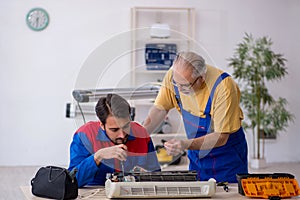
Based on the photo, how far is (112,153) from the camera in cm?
271

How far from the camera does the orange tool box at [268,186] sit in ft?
8.53

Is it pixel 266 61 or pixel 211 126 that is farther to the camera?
pixel 266 61

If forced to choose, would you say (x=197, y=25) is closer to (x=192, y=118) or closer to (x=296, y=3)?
(x=296, y=3)

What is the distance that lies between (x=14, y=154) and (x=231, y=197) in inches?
191

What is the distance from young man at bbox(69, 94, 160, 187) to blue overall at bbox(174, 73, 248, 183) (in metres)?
0.37

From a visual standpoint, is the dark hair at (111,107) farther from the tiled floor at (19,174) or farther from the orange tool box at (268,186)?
the tiled floor at (19,174)

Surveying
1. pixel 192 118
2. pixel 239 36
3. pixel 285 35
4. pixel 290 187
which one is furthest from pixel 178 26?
pixel 290 187

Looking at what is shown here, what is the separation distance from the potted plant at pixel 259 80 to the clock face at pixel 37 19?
2195mm

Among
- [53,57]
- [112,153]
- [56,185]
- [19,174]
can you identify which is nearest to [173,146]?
[112,153]

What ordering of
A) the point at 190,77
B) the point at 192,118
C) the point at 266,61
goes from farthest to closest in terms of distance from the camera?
the point at 266,61 → the point at 192,118 → the point at 190,77

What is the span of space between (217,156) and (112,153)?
80 cm

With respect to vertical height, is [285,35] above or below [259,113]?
above

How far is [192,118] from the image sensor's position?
3352 millimetres

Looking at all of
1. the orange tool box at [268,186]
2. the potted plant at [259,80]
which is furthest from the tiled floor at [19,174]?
the orange tool box at [268,186]
